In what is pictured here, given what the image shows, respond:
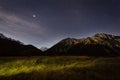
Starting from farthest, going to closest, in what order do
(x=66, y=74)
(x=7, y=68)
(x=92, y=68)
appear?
(x=7, y=68), (x=92, y=68), (x=66, y=74)

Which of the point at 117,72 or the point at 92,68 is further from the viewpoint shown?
the point at 92,68

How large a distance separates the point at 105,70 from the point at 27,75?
19878 millimetres

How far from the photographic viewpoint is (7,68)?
205 feet

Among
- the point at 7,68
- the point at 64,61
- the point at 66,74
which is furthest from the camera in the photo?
the point at 64,61

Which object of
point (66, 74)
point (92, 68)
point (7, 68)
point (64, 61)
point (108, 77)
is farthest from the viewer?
point (64, 61)

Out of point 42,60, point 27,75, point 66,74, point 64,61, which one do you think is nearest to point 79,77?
point 66,74

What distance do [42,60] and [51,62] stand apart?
485 cm

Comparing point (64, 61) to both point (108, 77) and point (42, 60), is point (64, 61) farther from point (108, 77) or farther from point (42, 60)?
point (108, 77)

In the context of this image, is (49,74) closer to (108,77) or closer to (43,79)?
(43,79)

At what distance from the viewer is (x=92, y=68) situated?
159ft

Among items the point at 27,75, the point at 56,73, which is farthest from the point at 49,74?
the point at 27,75

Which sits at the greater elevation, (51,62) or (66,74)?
(51,62)

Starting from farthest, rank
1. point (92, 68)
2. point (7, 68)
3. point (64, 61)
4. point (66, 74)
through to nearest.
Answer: point (64, 61) → point (7, 68) → point (92, 68) → point (66, 74)

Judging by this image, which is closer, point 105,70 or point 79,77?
point 79,77
